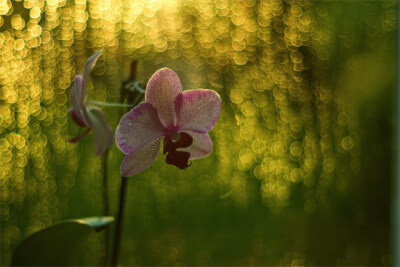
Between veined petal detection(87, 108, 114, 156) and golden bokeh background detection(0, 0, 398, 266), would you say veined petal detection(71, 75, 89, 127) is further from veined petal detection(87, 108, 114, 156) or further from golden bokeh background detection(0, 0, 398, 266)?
golden bokeh background detection(0, 0, 398, 266)

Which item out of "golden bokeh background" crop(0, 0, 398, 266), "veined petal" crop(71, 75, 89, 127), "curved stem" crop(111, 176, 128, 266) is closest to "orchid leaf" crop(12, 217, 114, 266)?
"curved stem" crop(111, 176, 128, 266)

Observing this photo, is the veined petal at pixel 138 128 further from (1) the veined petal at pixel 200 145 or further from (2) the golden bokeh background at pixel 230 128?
(2) the golden bokeh background at pixel 230 128

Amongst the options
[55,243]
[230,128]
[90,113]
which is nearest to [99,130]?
[90,113]

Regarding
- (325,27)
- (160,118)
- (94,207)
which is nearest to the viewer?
(160,118)

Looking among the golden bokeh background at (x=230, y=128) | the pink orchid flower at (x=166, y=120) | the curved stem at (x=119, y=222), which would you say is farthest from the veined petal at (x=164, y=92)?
the golden bokeh background at (x=230, y=128)

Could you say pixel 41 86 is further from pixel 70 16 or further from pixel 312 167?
pixel 312 167

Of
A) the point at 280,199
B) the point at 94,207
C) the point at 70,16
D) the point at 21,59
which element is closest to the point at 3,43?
the point at 21,59
